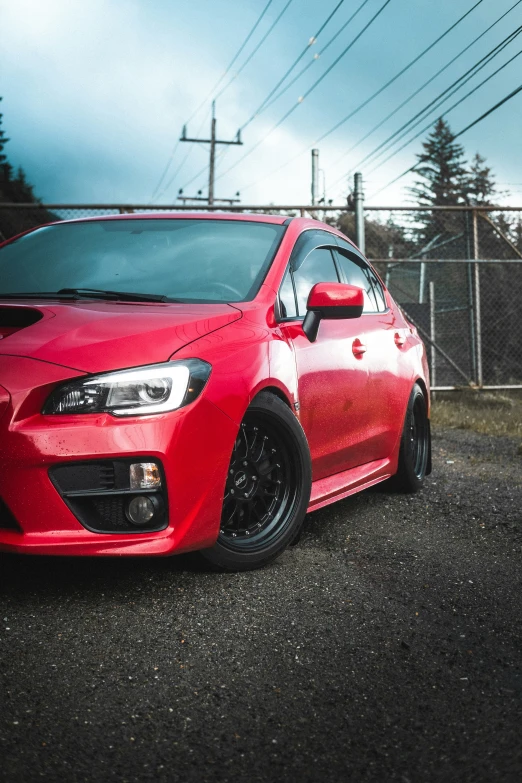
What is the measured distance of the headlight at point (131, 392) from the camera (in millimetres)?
2953

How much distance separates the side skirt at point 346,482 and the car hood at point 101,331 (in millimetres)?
1011

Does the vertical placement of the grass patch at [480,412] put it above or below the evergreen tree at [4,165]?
below

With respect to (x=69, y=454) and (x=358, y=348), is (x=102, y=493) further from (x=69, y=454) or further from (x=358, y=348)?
(x=358, y=348)

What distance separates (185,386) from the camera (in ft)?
10.1

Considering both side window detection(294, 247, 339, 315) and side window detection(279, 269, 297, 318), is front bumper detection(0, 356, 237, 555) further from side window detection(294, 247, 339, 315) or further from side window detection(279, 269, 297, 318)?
side window detection(294, 247, 339, 315)

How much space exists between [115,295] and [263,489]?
3.30 ft

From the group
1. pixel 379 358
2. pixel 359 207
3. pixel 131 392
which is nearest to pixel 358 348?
pixel 379 358

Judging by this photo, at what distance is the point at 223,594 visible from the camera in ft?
10.7

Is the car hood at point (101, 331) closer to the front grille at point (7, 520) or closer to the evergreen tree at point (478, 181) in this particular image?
the front grille at point (7, 520)

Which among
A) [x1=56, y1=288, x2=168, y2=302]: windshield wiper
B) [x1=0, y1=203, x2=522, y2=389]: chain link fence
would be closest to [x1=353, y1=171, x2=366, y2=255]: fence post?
[x1=0, y1=203, x2=522, y2=389]: chain link fence

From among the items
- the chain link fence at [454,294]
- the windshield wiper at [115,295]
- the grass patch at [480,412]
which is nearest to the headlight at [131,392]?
the windshield wiper at [115,295]

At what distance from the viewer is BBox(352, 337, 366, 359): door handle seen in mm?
4465

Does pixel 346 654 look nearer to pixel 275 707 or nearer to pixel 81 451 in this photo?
pixel 275 707

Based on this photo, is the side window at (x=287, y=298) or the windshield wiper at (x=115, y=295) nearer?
the windshield wiper at (x=115, y=295)
